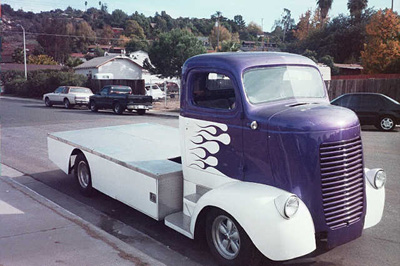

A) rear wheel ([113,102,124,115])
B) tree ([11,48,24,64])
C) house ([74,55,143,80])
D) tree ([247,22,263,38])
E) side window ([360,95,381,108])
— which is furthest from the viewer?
tree ([247,22,263,38])

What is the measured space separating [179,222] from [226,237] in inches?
30.7

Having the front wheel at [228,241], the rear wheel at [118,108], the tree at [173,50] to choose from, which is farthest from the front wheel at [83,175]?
the tree at [173,50]

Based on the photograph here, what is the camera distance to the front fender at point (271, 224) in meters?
3.93

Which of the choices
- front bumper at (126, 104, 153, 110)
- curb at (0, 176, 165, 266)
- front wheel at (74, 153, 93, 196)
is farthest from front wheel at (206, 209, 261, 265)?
front bumper at (126, 104, 153, 110)

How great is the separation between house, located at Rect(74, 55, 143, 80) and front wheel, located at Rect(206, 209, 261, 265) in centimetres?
5238

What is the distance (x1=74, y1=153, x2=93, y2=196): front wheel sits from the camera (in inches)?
281

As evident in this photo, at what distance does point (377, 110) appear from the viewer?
16.0 metres

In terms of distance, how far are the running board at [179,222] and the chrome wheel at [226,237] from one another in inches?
13.9

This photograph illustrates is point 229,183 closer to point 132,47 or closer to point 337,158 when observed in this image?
point 337,158

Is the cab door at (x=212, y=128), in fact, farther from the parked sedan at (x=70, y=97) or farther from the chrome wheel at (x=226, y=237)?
the parked sedan at (x=70, y=97)

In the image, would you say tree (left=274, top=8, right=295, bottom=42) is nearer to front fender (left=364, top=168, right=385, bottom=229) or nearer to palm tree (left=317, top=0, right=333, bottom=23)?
palm tree (left=317, top=0, right=333, bottom=23)

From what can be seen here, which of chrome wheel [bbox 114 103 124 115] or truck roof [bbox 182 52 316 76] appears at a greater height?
truck roof [bbox 182 52 316 76]

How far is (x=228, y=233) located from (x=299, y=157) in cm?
116

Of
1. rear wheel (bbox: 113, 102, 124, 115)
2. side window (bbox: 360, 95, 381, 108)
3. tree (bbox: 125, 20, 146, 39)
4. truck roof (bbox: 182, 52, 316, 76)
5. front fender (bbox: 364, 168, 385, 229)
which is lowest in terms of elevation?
rear wheel (bbox: 113, 102, 124, 115)
